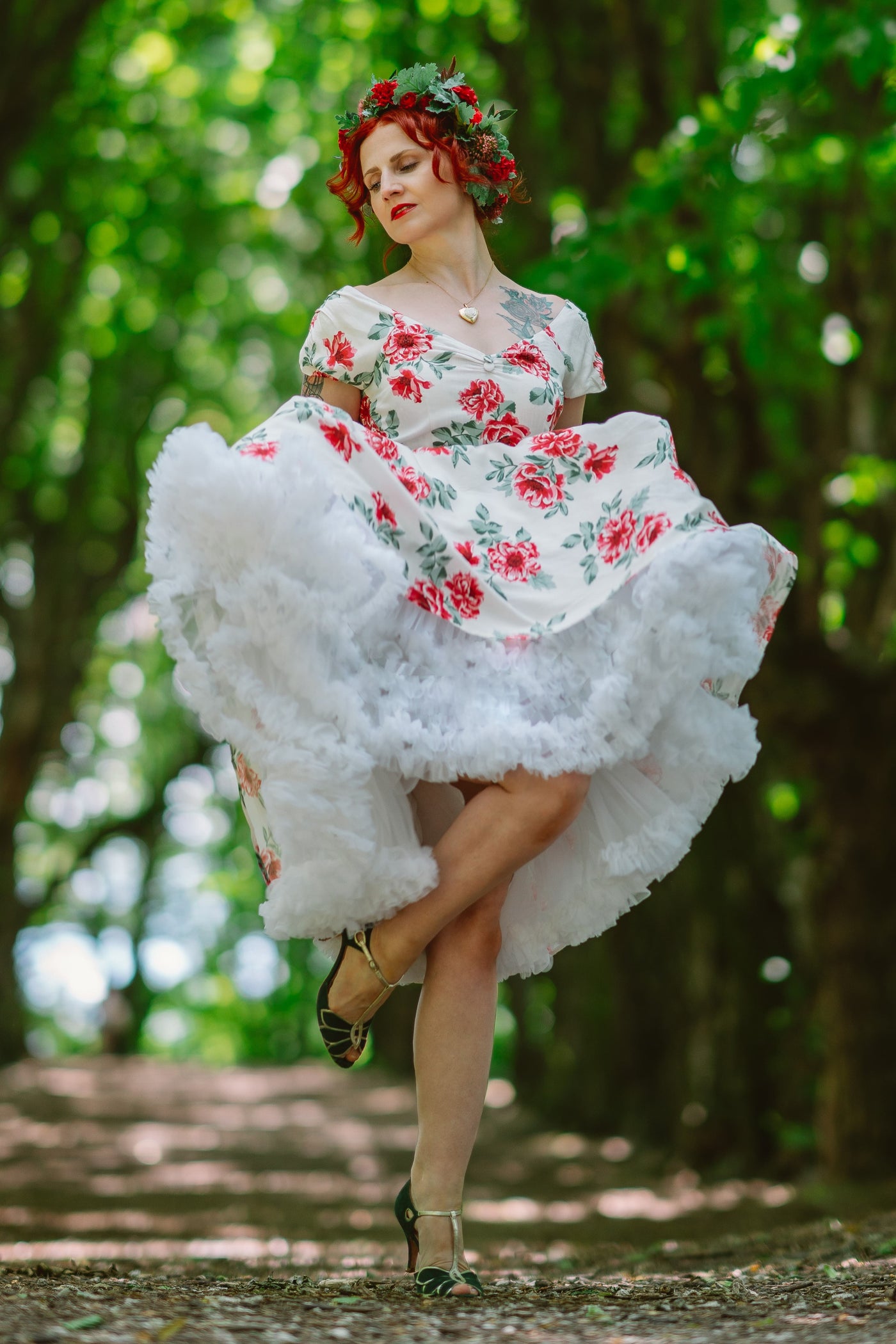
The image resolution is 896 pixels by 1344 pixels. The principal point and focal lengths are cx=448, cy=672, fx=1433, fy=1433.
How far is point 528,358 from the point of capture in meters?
3.36

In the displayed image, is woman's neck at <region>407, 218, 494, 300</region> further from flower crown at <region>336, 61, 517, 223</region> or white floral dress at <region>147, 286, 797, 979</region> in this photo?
white floral dress at <region>147, 286, 797, 979</region>

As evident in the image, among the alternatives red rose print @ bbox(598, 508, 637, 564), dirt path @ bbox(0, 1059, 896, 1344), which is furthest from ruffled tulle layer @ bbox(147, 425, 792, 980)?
dirt path @ bbox(0, 1059, 896, 1344)

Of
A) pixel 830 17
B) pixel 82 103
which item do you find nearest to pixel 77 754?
pixel 82 103

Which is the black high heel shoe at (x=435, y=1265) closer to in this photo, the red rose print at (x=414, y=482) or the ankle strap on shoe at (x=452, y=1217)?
the ankle strap on shoe at (x=452, y=1217)

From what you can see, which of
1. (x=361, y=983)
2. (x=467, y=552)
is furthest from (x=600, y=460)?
(x=361, y=983)

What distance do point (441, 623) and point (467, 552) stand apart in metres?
0.17

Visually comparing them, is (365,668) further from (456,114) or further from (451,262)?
(456,114)

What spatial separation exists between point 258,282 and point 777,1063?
911 centimetres

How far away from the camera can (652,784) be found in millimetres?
3137

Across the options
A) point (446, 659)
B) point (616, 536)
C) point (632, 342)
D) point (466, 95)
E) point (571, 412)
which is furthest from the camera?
point (632, 342)

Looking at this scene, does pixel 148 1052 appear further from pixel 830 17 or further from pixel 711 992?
pixel 830 17

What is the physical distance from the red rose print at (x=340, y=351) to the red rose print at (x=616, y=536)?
698mm

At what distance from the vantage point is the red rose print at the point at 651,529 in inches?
115

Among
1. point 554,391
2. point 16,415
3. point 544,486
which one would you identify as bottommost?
point 544,486
